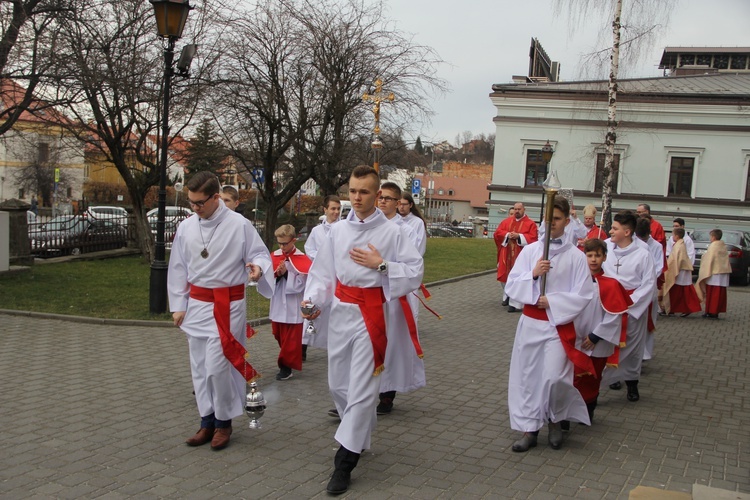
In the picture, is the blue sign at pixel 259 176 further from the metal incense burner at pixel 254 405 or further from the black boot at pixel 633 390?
the metal incense burner at pixel 254 405

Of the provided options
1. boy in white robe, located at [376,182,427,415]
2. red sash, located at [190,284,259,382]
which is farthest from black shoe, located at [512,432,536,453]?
red sash, located at [190,284,259,382]

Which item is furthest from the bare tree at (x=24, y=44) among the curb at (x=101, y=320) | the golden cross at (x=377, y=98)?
the golden cross at (x=377, y=98)

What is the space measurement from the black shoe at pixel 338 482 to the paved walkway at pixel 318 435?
101mm

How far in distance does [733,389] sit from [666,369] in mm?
1130

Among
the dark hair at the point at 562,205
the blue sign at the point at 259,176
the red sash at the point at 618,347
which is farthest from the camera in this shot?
the blue sign at the point at 259,176

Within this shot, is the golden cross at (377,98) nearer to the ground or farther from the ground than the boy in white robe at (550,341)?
farther from the ground

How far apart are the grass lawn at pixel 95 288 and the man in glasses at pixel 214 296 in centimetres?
595

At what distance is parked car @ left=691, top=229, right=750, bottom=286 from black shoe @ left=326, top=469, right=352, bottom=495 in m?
17.8

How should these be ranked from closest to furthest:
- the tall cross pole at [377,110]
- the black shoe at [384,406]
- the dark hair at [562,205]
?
the dark hair at [562,205] < the black shoe at [384,406] < the tall cross pole at [377,110]

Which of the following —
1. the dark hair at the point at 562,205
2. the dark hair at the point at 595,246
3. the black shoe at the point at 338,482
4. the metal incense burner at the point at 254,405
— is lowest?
the black shoe at the point at 338,482

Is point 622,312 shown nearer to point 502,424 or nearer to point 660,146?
point 502,424

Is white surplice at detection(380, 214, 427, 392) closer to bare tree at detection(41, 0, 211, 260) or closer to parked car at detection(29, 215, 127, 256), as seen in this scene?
bare tree at detection(41, 0, 211, 260)

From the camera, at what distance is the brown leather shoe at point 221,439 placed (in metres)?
5.51

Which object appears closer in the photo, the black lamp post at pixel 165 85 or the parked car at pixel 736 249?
the black lamp post at pixel 165 85
